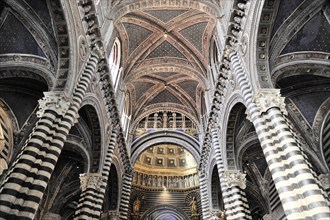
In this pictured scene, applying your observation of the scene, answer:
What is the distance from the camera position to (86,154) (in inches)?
541

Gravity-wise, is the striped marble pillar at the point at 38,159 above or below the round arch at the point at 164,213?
below

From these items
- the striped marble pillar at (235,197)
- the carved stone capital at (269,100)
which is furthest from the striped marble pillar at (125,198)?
the carved stone capital at (269,100)

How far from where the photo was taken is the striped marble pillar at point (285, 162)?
6.28 metres

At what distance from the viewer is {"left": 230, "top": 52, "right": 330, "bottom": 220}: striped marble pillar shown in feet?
20.6

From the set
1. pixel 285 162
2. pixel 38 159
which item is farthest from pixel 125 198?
pixel 285 162

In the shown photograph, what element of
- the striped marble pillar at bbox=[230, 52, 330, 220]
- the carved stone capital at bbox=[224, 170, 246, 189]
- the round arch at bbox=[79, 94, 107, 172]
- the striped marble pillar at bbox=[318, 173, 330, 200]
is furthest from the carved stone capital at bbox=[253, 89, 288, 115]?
the round arch at bbox=[79, 94, 107, 172]

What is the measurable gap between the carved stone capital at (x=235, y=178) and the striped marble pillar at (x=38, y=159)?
781 cm

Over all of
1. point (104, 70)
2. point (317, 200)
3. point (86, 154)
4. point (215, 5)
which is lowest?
point (317, 200)

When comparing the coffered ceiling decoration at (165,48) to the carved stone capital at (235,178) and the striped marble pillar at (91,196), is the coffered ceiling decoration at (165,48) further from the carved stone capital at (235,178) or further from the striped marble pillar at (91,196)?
the carved stone capital at (235,178)

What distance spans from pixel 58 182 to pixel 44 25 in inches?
462

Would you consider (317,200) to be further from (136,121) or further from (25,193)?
(136,121)

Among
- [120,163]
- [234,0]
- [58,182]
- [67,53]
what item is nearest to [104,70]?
[67,53]

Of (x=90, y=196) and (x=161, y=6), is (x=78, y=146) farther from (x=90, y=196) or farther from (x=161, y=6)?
(x=161, y=6)

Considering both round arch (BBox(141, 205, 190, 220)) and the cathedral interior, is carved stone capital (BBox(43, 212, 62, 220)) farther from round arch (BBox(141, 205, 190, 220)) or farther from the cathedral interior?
round arch (BBox(141, 205, 190, 220))
